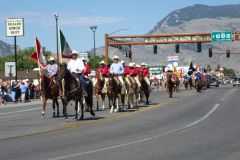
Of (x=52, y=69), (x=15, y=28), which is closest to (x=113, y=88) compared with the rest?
(x=52, y=69)

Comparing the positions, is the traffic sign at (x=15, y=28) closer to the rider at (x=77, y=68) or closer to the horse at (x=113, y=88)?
the horse at (x=113, y=88)

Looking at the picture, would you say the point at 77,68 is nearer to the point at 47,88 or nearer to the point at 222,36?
the point at 47,88

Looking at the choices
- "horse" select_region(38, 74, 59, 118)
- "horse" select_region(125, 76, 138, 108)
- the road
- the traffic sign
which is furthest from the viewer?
the traffic sign

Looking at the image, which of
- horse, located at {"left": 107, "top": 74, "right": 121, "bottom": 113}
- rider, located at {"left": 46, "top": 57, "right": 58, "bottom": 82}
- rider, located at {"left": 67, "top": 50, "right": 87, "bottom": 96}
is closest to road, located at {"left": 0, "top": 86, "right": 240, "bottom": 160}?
rider, located at {"left": 67, "top": 50, "right": 87, "bottom": 96}

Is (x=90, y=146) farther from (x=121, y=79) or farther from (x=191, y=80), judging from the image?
(x=191, y=80)

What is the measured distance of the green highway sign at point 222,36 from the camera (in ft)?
287

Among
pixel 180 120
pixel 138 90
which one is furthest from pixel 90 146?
pixel 138 90

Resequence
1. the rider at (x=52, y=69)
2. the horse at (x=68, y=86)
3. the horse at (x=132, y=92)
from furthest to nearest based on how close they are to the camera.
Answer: the horse at (x=132, y=92), the rider at (x=52, y=69), the horse at (x=68, y=86)

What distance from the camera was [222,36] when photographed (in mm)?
88125

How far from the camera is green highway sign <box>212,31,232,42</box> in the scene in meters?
87.4

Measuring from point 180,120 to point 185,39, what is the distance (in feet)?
227

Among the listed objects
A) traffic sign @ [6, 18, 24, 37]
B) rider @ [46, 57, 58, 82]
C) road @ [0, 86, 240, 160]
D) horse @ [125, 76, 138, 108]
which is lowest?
road @ [0, 86, 240, 160]

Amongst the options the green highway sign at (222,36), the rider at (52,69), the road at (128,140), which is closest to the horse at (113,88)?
the rider at (52,69)

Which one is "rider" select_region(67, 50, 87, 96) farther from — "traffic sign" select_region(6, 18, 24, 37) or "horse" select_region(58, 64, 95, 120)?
"traffic sign" select_region(6, 18, 24, 37)
